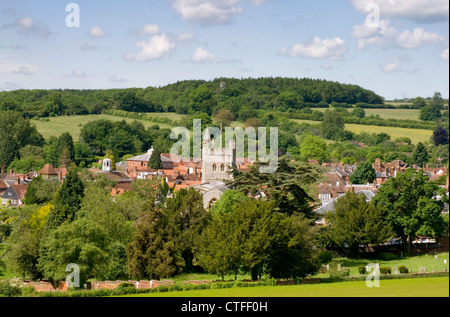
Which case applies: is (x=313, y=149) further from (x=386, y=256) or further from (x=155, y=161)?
(x=386, y=256)

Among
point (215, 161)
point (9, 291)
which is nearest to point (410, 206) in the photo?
point (215, 161)

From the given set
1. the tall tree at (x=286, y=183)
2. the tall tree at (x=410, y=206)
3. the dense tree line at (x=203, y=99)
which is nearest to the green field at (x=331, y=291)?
the tall tree at (x=286, y=183)

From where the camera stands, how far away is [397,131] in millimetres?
154125

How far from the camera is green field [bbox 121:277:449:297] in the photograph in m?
28.3

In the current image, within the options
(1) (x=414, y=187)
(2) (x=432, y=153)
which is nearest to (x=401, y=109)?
(2) (x=432, y=153)

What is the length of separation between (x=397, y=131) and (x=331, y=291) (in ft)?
416

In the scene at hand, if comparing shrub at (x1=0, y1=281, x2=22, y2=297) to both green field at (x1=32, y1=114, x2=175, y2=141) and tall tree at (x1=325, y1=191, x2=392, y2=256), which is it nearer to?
tall tree at (x1=325, y1=191, x2=392, y2=256)

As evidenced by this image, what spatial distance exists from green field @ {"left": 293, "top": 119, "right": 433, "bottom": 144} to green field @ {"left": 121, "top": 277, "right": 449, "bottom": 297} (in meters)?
115

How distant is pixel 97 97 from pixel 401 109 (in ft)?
235

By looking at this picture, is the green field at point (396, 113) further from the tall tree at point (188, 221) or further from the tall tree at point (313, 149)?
the tall tree at point (188, 221)

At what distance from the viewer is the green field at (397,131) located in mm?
148125

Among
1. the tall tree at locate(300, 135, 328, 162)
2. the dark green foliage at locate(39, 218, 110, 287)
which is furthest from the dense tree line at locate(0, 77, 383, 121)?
the dark green foliage at locate(39, 218, 110, 287)

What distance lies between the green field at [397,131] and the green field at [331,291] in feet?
377
